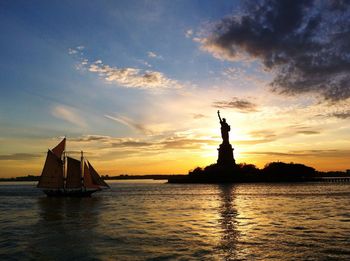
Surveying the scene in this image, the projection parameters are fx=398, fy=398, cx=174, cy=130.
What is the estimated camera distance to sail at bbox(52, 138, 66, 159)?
85.9 metres

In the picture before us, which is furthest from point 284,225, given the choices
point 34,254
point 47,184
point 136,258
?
point 47,184

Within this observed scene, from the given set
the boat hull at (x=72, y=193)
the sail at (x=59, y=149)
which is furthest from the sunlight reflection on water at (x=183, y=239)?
the boat hull at (x=72, y=193)

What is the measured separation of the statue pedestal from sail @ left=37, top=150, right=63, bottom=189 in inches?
3128

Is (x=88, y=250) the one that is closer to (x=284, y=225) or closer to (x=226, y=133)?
(x=284, y=225)

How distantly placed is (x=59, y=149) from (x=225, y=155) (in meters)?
83.2

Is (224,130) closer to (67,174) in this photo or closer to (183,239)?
(67,174)

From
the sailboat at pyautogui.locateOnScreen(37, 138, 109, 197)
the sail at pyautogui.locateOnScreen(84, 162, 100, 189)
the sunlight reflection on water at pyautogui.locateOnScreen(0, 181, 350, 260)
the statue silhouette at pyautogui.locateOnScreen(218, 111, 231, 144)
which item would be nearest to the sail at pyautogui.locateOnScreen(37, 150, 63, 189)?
the sailboat at pyautogui.locateOnScreen(37, 138, 109, 197)

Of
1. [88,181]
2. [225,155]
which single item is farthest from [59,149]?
[225,155]

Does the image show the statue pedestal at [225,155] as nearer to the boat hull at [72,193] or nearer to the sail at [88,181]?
the boat hull at [72,193]

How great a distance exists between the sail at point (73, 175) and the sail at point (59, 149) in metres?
2.22

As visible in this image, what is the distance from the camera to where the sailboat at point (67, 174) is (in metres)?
85.8

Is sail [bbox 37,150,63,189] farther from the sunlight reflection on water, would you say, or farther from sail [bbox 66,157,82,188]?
the sunlight reflection on water

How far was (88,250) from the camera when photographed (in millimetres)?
25859

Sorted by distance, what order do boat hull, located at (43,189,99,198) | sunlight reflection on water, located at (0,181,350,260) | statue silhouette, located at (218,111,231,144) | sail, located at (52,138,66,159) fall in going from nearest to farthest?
sunlight reflection on water, located at (0,181,350,260), sail, located at (52,138,66,159), boat hull, located at (43,189,99,198), statue silhouette, located at (218,111,231,144)
